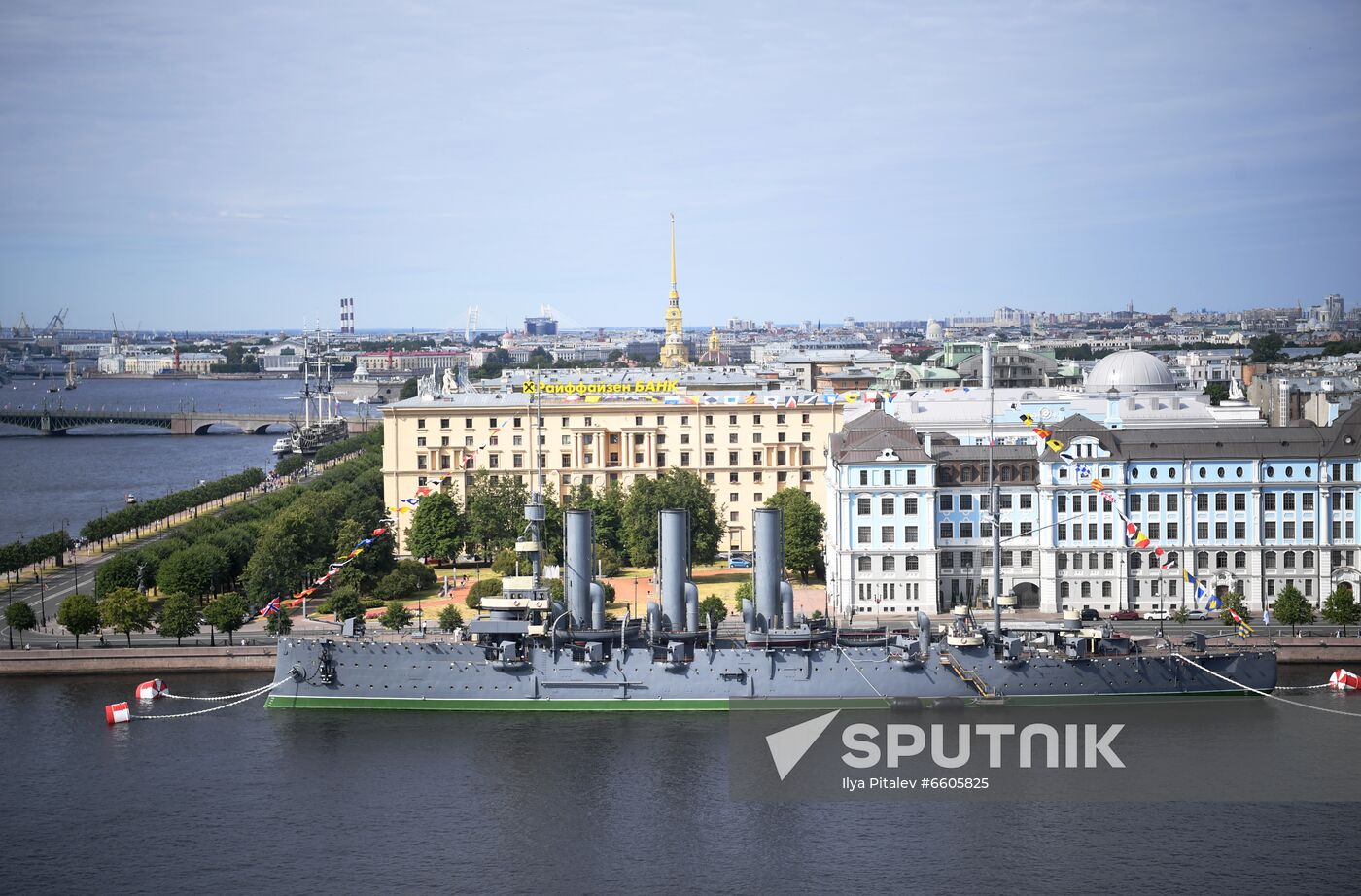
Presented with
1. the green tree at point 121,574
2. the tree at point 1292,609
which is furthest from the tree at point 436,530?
the tree at point 1292,609

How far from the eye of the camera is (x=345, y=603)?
48.9 metres

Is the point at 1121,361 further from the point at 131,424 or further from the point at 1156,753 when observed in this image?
the point at 131,424

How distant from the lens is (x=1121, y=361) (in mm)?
69250

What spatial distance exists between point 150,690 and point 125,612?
20.3ft

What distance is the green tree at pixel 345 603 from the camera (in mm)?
48625

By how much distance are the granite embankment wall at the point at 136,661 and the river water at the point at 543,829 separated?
720 cm

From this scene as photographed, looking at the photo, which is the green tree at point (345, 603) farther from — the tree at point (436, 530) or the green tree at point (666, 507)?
the green tree at point (666, 507)

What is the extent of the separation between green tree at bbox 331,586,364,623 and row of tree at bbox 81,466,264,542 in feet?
64.9

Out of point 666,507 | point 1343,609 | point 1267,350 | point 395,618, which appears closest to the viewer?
point 1343,609

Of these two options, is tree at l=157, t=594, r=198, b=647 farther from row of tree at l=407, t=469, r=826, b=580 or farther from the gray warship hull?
row of tree at l=407, t=469, r=826, b=580

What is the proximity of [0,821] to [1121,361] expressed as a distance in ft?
166

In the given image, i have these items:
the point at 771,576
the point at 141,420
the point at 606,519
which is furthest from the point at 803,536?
the point at 141,420

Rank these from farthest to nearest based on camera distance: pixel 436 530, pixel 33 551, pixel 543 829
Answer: pixel 436 530, pixel 33 551, pixel 543 829

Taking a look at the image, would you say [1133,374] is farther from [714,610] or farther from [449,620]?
[449,620]
